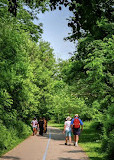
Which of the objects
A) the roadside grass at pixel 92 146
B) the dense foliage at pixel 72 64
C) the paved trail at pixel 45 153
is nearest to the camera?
the dense foliage at pixel 72 64

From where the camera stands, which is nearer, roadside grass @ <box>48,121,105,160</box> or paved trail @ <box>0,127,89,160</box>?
paved trail @ <box>0,127,89,160</box>

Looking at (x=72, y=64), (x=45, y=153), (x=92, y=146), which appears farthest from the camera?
(x=72, y=64)

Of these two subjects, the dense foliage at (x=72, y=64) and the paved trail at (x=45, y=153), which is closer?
the dense foliage at (x=72, y=64)

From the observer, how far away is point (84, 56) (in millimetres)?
21891

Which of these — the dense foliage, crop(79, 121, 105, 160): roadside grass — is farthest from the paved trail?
the dense foliage

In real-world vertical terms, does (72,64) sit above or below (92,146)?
above

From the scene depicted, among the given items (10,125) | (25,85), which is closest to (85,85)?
(25,85)

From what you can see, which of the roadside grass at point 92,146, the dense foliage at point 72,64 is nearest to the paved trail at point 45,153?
the roadside grass at point 92,146

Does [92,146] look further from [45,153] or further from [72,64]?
[72,64]

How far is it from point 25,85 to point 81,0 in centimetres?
1715

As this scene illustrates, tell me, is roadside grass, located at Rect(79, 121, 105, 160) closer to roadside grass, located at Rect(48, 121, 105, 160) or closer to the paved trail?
roadside grass, located at Rect(48, 121, 105, 160)

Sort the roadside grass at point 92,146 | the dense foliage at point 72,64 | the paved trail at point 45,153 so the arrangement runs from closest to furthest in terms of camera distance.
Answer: the dense foliage at point 72,64 < the paved trail at point 45,153 < the roadside grass at point 92,146

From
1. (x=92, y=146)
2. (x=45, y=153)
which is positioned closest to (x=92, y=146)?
(x=92, y=146)

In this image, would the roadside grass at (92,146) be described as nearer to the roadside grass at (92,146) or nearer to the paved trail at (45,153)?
the roadside grass at (92,146)
